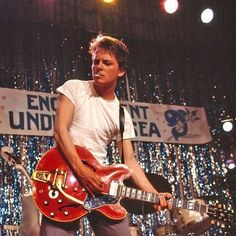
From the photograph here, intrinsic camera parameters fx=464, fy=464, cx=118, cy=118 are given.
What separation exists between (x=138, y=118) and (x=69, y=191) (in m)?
4.24

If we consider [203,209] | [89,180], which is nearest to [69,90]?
[89,180]

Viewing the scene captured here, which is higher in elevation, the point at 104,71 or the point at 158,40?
the point at 158,40

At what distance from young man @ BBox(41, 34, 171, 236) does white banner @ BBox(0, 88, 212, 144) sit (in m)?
2.94

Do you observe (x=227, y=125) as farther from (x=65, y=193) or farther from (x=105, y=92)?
(x=65, y=193)

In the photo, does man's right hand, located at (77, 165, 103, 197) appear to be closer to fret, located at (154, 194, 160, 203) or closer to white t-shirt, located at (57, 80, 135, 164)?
white t-shirt, located at (57, 80, 135, 164)

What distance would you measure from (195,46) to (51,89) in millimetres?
2750

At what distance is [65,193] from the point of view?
2.69 meters

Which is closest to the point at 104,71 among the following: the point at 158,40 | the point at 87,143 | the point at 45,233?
the point at 87,143

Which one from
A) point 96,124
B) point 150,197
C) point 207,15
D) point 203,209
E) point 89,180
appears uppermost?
point 207,15

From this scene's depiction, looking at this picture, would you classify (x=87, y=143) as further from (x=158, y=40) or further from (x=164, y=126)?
(x=158, y=40)

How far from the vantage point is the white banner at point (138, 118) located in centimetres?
591

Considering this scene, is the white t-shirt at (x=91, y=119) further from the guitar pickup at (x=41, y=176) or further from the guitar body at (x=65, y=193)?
the guitar pickup at (x=41, y=176)

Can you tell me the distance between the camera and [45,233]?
2.60 m

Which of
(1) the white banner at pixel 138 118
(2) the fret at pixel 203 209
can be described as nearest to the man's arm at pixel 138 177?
(2) the fret at pixel 203 209
